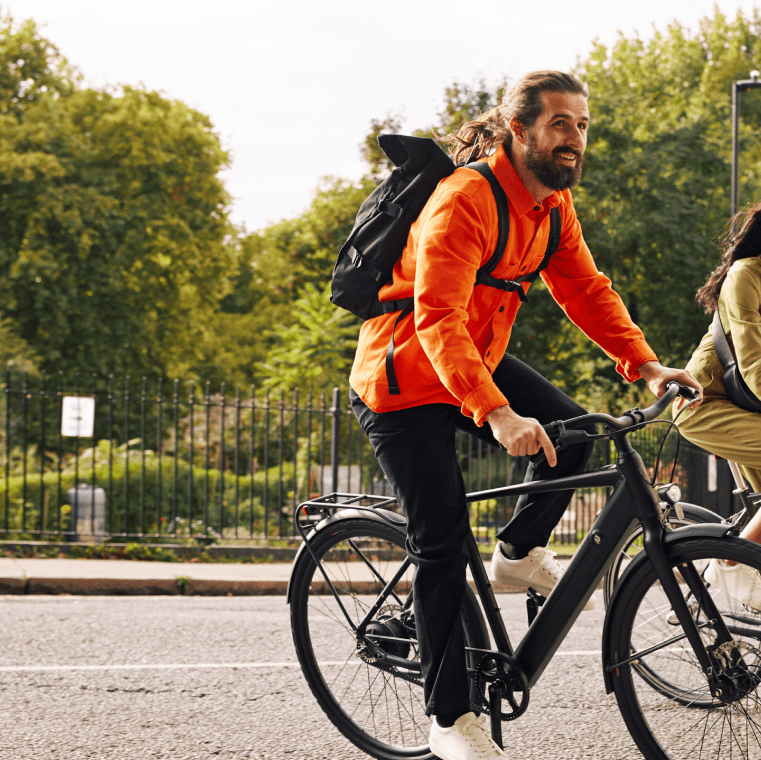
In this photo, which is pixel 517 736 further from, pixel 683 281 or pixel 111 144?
pixel 111 144

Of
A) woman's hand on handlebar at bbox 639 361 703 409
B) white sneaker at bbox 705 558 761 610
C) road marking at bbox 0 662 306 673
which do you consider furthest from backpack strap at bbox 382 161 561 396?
road marking at bbox 0 662 306 673

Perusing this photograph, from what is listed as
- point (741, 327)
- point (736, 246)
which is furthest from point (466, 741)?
point (736, 246)

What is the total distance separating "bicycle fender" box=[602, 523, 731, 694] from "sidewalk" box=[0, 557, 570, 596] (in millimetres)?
5452

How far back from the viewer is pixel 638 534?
2.58 metres

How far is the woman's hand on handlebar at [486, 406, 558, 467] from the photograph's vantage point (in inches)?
90.1

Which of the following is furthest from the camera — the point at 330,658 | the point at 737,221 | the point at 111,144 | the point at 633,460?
the point at 111,144

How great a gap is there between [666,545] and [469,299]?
827 millimetres

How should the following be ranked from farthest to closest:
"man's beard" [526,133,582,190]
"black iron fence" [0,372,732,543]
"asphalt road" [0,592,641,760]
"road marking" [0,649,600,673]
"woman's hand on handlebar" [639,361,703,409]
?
1. "black iron fence" [0,372,732,543]
2. "road marking" [0,649,600,673]
3. "asphalt road" [0,592,641,760]
4. "woman's hand on handlebar" [639,361,703,409]
5. "man's beard" [526,133,582,190]

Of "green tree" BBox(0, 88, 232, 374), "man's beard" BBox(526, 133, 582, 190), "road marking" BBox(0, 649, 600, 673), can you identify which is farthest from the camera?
"green tree" BBox(0, 88, 232, 374)

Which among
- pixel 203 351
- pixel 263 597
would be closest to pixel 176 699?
pixel 263 597

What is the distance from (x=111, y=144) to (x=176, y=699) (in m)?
25.9

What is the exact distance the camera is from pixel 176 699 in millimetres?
3803

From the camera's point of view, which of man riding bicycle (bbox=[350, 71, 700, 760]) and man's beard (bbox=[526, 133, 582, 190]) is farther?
man's beard (bbox=[526, 133, 582, 190])

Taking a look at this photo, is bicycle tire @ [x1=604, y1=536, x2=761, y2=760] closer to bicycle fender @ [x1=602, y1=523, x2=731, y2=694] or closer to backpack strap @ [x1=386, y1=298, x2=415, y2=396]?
bicycle fender @ [x1=602, y1=523, x2=731, y2=694]
